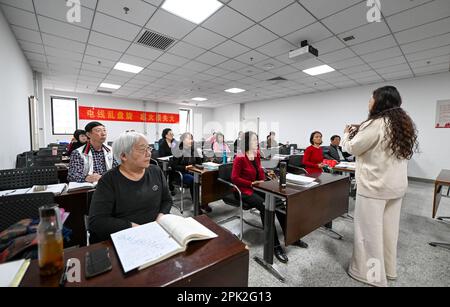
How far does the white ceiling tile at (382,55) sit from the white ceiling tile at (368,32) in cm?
73

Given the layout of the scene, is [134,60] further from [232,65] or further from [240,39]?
[240,39]

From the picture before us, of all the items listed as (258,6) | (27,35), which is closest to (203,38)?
(258,6)

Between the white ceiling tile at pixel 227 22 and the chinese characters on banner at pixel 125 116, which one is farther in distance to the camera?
the chinese characters on banner at pixel 125 116

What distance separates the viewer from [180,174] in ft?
10.9

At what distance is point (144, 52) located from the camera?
405 cm

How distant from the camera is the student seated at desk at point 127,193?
115 centimetres

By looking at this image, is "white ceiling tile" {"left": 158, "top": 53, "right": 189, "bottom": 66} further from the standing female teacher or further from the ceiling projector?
the standing female teacher

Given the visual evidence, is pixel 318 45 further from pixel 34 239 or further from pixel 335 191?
pixel 34 239

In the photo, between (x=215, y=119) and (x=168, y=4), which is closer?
(x=168, y=4)

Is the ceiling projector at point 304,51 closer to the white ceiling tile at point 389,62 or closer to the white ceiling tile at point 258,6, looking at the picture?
the white ceiling tile at point 258,6

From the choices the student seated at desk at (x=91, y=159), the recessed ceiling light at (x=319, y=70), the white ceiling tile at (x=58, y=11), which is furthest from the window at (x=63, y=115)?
the recessed ceiling light at (x=319, y=70)

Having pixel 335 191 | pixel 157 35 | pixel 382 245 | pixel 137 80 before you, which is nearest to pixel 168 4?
pixel 157 35

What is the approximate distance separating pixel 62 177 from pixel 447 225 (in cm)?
564

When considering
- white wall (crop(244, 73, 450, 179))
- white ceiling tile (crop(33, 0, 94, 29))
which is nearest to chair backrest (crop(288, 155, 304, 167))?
white wall (crop(244, 73, 450, 179))
